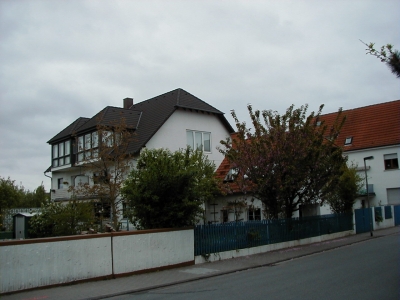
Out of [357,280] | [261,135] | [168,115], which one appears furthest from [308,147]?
[168,115]

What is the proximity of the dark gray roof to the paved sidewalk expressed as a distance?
13.7m

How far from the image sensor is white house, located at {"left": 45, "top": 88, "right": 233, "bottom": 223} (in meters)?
29.8

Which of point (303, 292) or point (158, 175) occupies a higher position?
point (158, 175)

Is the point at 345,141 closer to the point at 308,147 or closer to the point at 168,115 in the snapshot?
the point at 168,115

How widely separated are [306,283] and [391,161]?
94.1 ft

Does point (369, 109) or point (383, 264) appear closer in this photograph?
point (383, 264)

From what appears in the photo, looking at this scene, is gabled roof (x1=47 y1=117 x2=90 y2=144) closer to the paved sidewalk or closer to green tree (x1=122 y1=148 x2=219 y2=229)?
green tree (x1=122 y1=148 x2=219 y2=229)

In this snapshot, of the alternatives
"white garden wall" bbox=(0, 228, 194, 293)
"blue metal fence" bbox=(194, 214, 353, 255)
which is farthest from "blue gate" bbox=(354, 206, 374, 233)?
"white garden wall" bbox=(0, 228, 194, 293)

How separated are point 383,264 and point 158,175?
7617 mm

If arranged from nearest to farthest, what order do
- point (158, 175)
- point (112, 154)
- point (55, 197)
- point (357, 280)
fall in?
point (357, 280), point (158, 175), point (112, 154), point (55, 197)

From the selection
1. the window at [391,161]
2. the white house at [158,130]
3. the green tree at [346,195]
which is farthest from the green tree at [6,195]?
the window at [391,161]

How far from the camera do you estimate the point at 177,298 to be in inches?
382

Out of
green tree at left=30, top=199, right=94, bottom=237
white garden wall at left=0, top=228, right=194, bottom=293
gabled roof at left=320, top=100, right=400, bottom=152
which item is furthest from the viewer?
gabled roof at left=320, top=100, right=400, bottom=152

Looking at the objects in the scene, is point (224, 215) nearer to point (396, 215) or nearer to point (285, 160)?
point (285, 160)
